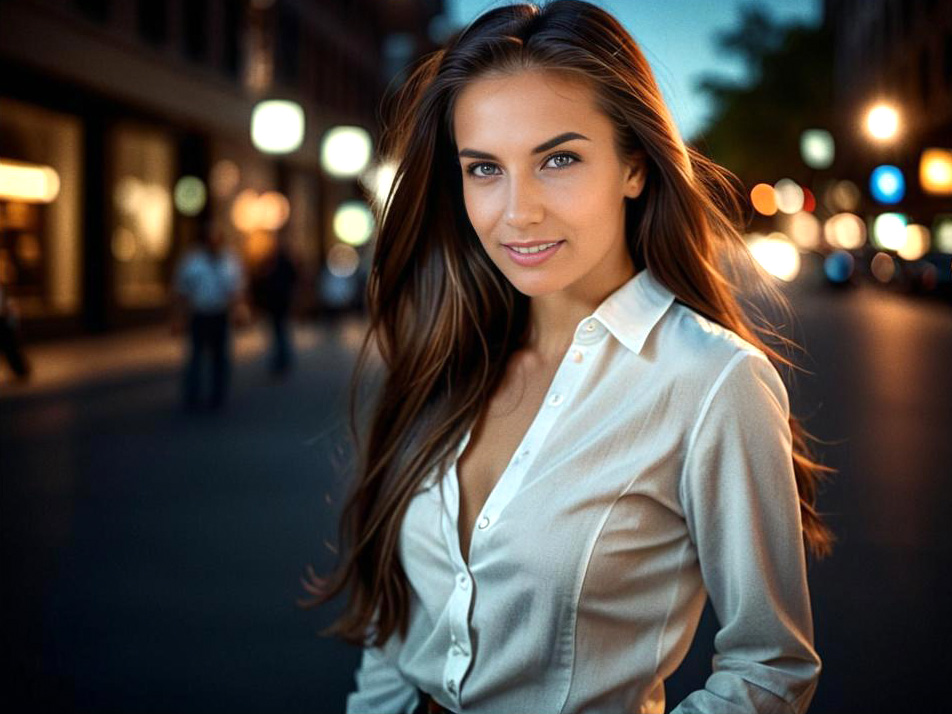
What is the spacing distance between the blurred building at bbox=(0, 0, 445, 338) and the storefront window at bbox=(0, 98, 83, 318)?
34mm

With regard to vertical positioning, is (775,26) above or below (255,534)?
above

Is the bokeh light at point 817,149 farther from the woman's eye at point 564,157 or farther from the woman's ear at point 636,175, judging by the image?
the woman's eye at point 564,157

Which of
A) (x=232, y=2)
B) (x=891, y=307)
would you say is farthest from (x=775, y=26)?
(x=232, y=2)

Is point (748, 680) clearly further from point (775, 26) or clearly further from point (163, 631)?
point (775, 26)

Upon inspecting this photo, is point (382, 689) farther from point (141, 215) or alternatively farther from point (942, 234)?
point (942, 234)

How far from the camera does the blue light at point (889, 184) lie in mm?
9852

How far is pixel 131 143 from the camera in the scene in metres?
24.5

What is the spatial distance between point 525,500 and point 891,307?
117 ft

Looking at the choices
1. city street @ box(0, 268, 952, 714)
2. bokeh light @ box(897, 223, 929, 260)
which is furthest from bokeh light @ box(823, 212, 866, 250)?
city street @ box(0, 268, 952, 714)

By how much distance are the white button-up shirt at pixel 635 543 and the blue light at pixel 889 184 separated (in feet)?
27.3

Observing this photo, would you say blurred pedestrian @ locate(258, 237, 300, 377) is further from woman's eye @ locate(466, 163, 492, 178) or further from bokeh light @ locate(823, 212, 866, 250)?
bokeh light @ locate(823, 212, 866, 250)

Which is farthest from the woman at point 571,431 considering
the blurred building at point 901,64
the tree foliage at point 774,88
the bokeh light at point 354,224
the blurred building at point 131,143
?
the tree foliage at point 774,88

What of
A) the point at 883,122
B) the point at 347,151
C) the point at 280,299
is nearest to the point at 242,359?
the point at 280,299

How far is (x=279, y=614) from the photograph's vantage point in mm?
5621
